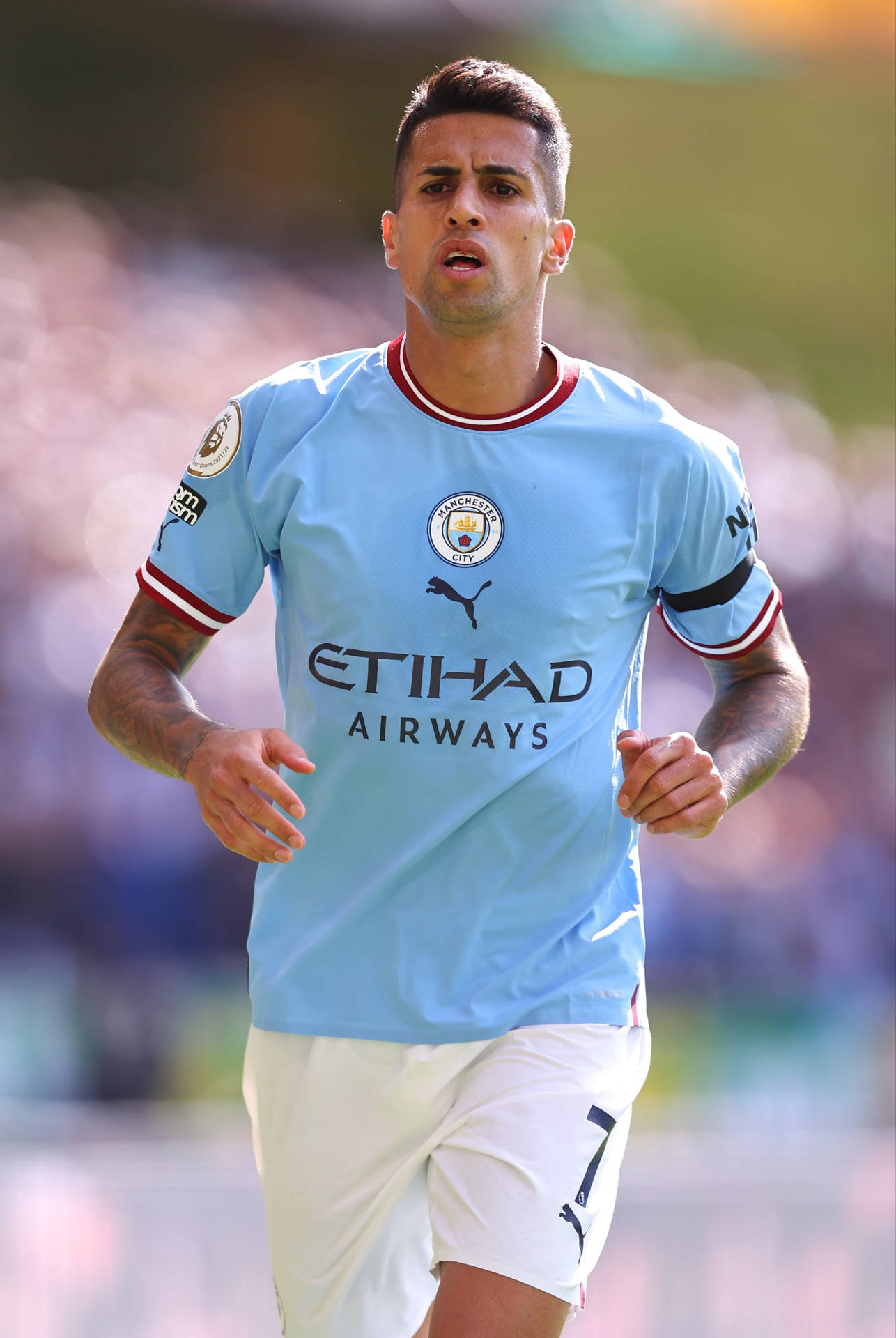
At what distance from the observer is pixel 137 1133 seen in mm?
5211

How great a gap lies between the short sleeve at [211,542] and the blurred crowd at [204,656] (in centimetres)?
277

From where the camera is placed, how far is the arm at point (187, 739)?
2090mm

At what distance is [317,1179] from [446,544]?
40.7 inches

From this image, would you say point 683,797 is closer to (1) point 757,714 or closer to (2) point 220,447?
(1) point 757,714

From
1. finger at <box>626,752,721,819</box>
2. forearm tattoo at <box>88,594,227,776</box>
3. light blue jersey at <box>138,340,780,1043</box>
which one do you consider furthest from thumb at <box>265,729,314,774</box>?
finger at <box>626,752,721,819</box>

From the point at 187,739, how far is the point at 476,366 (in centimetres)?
79

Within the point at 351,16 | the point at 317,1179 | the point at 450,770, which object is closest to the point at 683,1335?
the point at 317,1179

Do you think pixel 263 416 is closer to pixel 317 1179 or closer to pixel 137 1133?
pixel 317 1179

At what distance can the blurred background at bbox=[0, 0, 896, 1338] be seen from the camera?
523cm

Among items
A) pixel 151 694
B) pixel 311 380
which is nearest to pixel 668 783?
pixel 151 694

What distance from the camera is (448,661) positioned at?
2441 millimetres

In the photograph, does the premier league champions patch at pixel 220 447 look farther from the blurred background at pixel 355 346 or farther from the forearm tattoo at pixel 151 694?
the blurred background at pixel 355 346

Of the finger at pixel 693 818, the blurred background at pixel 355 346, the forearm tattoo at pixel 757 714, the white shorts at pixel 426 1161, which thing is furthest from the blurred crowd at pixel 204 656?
the finger at pixel 693 818

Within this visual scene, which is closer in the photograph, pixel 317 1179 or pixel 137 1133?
pixel 317 1179
